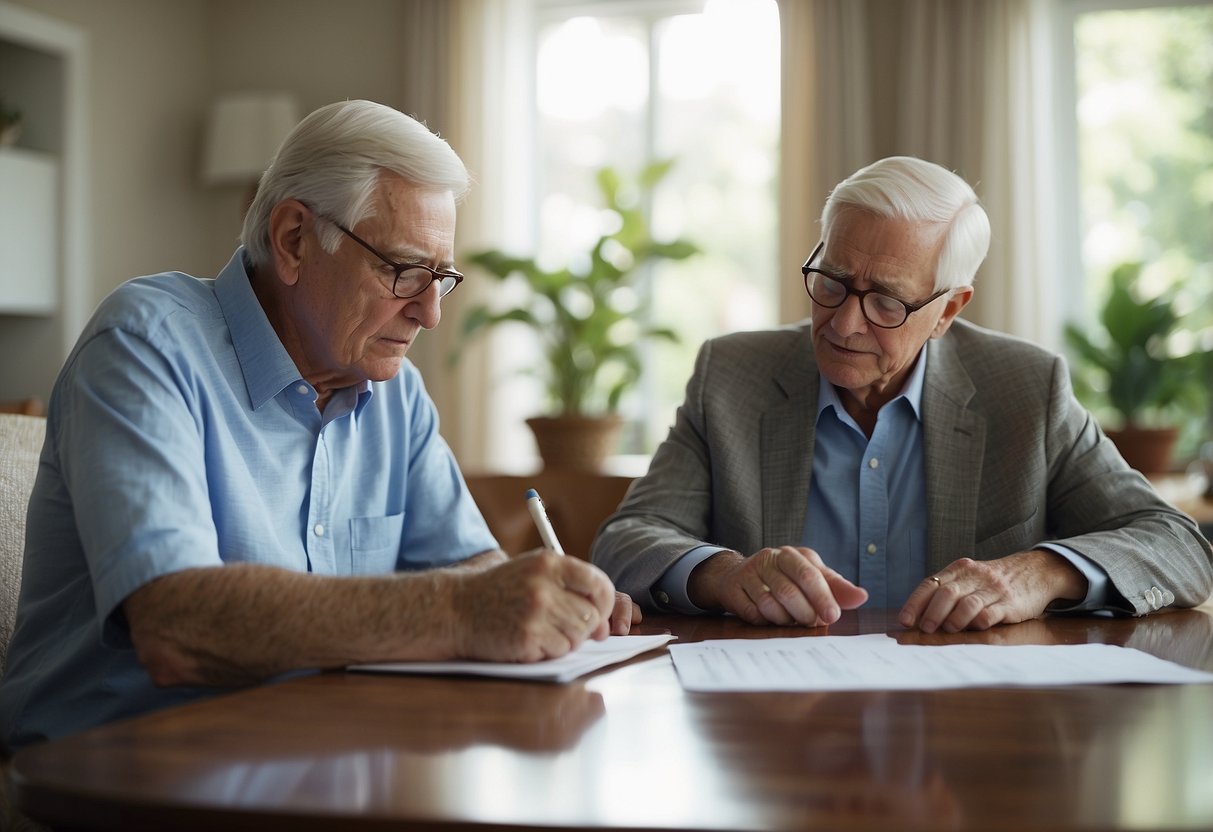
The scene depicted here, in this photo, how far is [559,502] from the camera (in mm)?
2229

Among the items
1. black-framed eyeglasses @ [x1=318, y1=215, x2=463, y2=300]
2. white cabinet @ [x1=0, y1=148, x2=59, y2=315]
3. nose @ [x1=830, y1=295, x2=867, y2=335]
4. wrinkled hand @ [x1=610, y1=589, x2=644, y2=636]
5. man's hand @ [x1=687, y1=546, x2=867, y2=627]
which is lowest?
wrinkled hand @ [x1=610, y1=589, x2=644, y2=636]

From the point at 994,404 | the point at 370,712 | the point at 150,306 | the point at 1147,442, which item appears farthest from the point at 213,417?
the point at 1147,442

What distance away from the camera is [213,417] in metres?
1.40

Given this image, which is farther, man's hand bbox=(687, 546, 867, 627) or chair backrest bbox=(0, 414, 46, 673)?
chair backrest bbox=(0, 414, 46, 673)

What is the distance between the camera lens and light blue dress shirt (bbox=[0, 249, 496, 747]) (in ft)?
3.96

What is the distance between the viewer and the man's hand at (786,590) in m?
1.39

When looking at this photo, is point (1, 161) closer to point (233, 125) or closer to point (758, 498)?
point (233, 125)

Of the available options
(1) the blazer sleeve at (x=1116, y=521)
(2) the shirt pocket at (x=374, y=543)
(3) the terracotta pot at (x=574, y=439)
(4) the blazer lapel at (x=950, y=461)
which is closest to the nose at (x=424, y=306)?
(2) the shirt pocket at (x=374, y=543)

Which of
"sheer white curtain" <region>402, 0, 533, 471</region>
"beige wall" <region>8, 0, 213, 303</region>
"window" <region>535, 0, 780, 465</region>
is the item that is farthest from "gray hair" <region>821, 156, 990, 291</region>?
"beige wall" <region>8, 0, 213, 303</region>

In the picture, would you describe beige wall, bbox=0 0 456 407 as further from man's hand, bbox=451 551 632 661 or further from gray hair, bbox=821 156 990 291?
man's hand, bbox=451 551 632 661

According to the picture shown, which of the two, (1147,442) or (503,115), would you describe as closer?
(1147,442)

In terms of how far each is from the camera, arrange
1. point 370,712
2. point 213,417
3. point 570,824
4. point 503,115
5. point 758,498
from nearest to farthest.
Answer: point 570,824, point 370,712, point 213,417, point 758,498, point 503,115

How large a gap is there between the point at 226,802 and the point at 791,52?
15.0 ft

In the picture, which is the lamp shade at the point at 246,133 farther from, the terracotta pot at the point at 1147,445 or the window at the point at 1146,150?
the terracotta pot at the point at 1147,445
